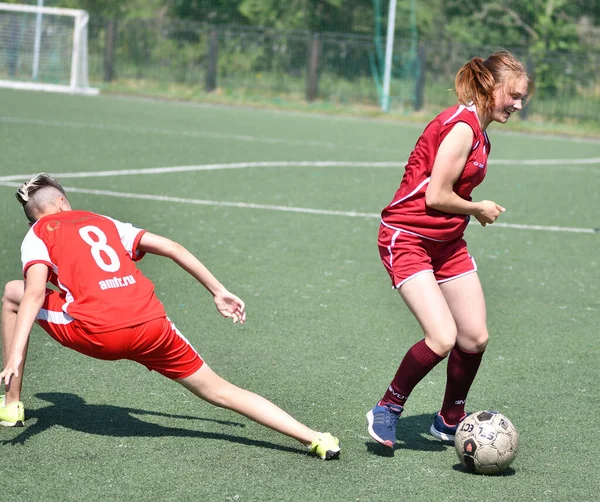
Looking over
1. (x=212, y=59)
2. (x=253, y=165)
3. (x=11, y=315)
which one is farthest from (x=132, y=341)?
(x=212, y=59)

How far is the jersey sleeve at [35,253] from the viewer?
410 centimetres

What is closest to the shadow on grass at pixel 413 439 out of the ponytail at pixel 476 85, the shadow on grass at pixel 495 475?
the shadow on grass at pixel 495 475

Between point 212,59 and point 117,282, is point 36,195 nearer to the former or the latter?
point 117,282

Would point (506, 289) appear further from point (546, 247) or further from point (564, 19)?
point (564, 19)

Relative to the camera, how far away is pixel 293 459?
436cm

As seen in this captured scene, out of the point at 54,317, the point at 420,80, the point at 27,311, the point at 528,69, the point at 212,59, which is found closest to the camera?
the point at 27,311

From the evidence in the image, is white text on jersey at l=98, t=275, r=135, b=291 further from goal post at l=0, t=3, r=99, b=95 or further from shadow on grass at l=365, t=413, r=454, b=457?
goal post at l=0, t=3, r=99, b=95

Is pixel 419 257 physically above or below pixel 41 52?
below

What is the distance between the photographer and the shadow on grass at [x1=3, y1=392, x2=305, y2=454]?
15.0 feet

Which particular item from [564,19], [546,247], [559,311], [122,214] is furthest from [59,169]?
[564,19]

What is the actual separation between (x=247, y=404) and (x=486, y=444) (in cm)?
104

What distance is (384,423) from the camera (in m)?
4.43

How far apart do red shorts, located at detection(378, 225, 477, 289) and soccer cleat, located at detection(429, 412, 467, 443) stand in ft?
2.29

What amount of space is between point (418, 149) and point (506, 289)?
375cm
